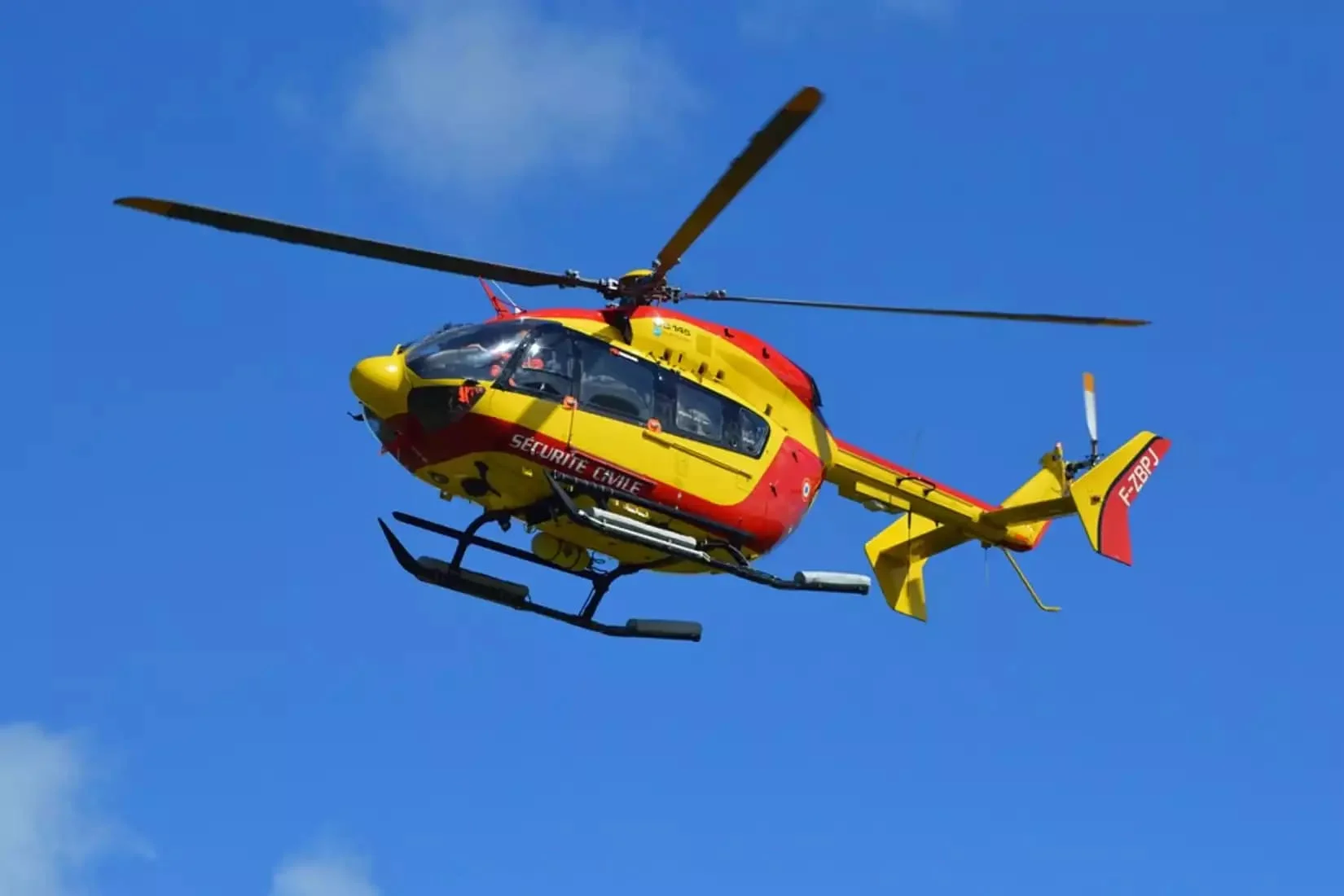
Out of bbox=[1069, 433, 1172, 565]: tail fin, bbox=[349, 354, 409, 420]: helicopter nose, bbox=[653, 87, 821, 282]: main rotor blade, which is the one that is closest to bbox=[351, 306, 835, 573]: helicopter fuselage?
bbox=[349, 354, 409, 420]: helicopter nose

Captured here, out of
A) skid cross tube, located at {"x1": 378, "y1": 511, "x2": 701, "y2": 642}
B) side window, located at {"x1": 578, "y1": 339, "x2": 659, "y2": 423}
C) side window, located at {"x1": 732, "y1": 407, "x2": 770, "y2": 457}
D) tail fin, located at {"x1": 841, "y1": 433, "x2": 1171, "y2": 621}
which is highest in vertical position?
tail fin, located at {"x1": 841, "y1": 433, "x2": 1171, "y2": 621}

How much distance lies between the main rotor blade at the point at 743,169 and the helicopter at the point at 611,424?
0.02m

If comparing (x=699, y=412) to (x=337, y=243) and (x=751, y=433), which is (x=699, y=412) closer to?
(x=751, y=433)

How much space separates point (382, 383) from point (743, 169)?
410cm

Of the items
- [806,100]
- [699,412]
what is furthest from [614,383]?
[806,100]

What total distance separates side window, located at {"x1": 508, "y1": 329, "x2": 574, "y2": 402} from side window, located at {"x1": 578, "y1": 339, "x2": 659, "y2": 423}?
0.16 meters

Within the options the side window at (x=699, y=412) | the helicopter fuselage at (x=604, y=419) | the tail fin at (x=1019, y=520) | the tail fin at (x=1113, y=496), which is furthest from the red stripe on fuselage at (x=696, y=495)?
the tail fin at (x=1113, y=496)

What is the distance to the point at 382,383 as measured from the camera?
712 inches

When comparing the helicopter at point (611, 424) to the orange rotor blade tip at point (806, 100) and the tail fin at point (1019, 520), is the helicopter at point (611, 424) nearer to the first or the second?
the orange rotor blade tip at point (806, 100)

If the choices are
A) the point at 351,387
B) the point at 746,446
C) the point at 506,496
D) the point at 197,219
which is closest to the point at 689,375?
the point at 746,446

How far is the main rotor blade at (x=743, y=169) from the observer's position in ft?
55.0

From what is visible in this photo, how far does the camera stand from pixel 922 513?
22984 millimetres

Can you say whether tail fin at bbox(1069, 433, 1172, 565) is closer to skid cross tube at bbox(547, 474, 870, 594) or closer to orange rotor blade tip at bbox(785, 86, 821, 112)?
skid cross tube at bbox(547, 474, 870, 594)

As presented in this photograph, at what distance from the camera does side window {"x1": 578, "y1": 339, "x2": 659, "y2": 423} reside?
61.6 feet
